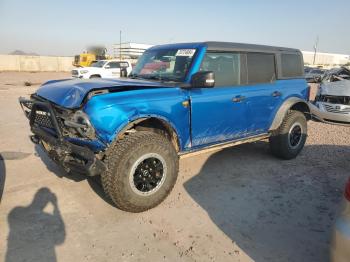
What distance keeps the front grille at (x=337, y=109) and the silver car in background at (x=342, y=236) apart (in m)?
7.74

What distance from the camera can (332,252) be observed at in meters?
2.27

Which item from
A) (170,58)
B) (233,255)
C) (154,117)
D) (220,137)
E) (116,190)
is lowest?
(233,255)

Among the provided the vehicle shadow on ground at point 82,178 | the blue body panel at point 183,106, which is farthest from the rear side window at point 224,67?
the vehicle shadow on ground at point 82,178

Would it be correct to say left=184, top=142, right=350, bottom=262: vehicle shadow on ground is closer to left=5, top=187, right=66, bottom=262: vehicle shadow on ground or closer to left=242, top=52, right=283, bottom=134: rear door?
left=242, top=52, right=283, bottom=134: rear door

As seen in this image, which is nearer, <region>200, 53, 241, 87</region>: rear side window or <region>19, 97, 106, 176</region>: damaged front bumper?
<region>19, 97, 106, 176</region>: damaged front bumper

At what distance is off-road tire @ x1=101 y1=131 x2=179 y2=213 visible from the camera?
349 centimetres

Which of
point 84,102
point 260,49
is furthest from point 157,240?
point 260,49

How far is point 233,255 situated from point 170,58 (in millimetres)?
2821

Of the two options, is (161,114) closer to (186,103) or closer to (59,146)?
(186,103)

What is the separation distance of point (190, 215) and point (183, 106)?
1.31 metres

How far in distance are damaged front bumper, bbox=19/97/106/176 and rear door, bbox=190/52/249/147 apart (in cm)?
140

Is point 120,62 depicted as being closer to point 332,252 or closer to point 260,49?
point 260,49

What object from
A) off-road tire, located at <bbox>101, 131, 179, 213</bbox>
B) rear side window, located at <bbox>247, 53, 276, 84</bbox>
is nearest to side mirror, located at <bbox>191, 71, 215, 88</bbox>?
off-road tire, located at <bbox>101, 131, 179, 213</bbox>

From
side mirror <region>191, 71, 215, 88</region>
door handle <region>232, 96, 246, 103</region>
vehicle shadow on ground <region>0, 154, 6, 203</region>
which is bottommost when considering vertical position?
vehicle shadow on ground <region>0, 154, 6, 203</region>
